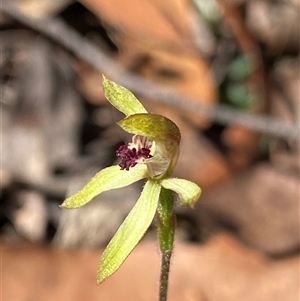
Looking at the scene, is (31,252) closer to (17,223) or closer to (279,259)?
(17,223)

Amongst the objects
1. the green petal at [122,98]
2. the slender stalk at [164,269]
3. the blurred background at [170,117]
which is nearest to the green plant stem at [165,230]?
the slender stalk at [164,269]

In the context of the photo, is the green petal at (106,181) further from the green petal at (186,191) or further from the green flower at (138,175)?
the green petal at (186,191)

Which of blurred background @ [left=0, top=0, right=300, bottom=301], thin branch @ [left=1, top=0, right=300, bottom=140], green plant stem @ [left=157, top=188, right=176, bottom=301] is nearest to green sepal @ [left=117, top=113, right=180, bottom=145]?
green plant stem @ [left=157, top=188, right=176, bottom=301]

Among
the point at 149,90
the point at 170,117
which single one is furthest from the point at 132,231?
the point at 170,117

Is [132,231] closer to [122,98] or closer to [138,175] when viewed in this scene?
[138,175]

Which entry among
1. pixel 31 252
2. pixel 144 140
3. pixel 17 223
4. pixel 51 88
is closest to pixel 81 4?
Result: pixel 51 88

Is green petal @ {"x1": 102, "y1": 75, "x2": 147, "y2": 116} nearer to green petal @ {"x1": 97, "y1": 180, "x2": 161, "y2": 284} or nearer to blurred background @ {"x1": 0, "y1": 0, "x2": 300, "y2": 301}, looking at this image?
green petal @ {"x1": 97, "y1": 180, "x2": 161, "y2": 284}
